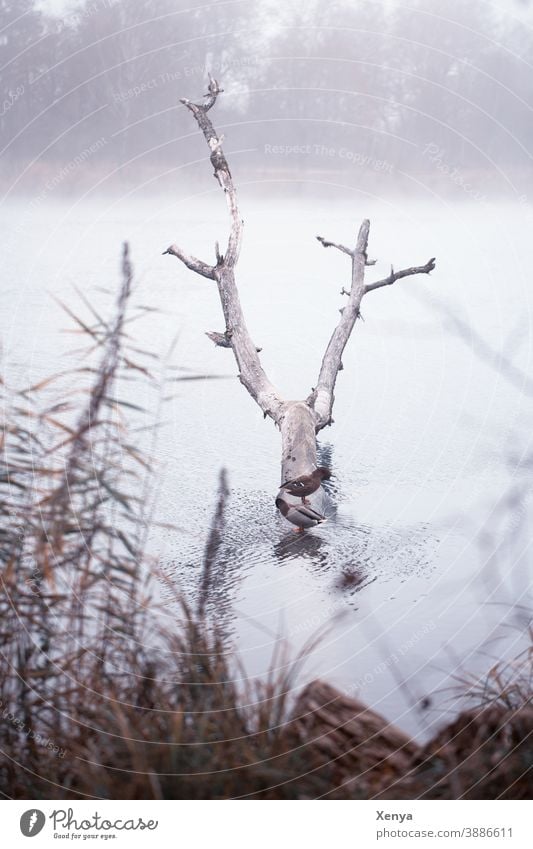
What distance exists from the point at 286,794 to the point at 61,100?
6062 millimetres

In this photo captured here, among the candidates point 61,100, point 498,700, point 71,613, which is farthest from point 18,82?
point 498,700

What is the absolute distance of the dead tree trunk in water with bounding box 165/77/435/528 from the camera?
4.99 meters

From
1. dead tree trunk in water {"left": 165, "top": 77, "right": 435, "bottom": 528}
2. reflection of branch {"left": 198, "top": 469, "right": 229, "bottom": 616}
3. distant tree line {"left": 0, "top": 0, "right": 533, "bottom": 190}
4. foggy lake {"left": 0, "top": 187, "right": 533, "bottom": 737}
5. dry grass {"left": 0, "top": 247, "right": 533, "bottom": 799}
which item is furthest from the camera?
distant tree line {"left": 0, "top": 0, "right": 533, "bottom": 190}

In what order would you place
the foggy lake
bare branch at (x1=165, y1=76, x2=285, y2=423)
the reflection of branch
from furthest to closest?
bare branch at (x1=165, y1=76, x2=285, y2=423)
the reflection of branch
the foggy lake

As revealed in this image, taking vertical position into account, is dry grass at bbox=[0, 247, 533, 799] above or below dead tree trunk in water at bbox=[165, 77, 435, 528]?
below

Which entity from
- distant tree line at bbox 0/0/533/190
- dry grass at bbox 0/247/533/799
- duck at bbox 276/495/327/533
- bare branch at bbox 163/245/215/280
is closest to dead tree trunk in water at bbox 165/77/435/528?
bare branch at bbox 163/245/215/280

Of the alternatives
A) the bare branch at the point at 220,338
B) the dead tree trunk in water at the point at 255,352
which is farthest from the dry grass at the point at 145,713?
A: the bare branch at the point at 220,338

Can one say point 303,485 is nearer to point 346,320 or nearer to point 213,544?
point 213,544

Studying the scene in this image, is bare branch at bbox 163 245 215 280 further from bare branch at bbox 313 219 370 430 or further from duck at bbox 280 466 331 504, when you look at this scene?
duck at bbox 280 466 331 504

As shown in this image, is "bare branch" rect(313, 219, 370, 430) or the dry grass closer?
the dry grass
